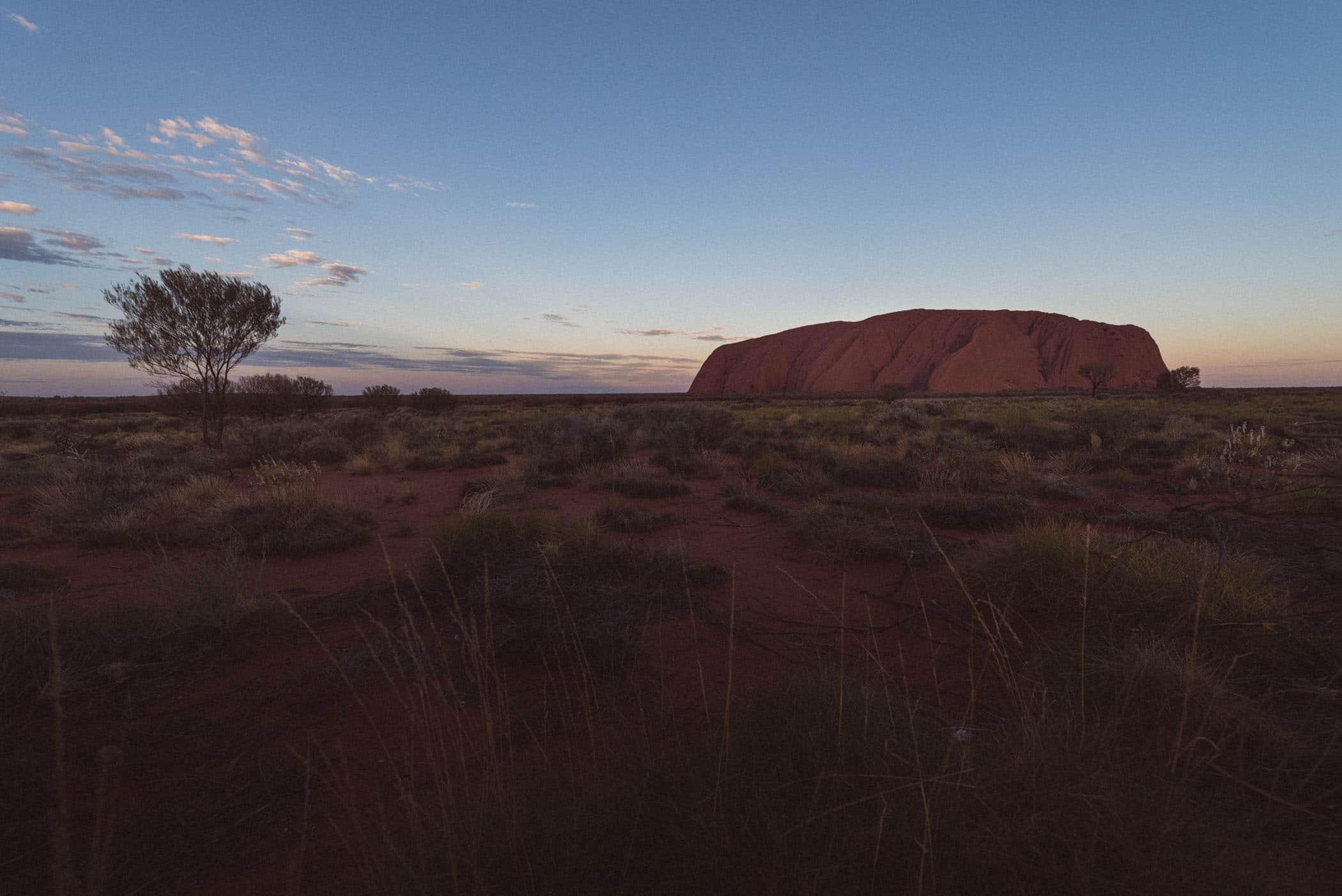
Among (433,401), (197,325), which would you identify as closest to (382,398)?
(433,401)

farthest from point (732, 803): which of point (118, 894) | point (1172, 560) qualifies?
point (1172, 560)

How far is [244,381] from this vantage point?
837 inches

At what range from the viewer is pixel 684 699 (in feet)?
9.62

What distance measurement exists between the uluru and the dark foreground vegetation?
74274 millimetres

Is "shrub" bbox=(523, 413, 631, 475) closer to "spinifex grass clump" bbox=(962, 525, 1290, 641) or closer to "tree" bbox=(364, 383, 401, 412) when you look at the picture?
"spinifex grass clump" bbox=(962, 525, 1290, 641)

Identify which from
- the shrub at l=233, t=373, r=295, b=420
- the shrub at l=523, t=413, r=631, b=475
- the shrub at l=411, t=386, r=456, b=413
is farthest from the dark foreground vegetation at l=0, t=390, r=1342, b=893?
the shrub at l=411, t=386, r=456, b=413

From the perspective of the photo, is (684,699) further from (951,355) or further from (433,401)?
(951,355)

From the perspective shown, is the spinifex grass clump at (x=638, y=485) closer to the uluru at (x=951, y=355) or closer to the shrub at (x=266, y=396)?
the shrub at (x=266, y=396)

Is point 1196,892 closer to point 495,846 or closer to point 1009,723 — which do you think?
point 1009,723

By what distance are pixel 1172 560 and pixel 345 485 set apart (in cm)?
1046

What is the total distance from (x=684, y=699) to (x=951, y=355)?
85.3m

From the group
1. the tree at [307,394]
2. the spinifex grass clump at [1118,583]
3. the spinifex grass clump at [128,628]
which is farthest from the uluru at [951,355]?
the spinifex grass clump at [128,628]

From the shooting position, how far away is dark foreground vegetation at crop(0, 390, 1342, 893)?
5.11 feet

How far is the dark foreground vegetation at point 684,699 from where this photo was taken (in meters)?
1.56
